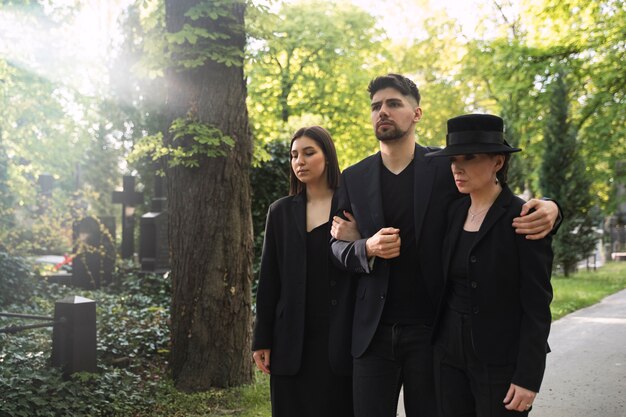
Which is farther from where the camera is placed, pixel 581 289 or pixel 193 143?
pixel 581 289

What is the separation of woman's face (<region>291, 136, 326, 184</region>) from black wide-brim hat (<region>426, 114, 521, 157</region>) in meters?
0.89

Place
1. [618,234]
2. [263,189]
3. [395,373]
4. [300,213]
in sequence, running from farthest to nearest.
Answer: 1. [618,234]
2. [263,189]
3. [300,213]
4. [395,373]

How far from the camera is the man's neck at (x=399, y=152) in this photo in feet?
11.1

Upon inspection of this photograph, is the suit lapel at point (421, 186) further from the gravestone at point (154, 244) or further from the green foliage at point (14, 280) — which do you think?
the gravestone at point (154, 244)

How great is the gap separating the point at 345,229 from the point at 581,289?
1279 cm

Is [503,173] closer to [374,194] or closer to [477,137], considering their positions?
[477,137]

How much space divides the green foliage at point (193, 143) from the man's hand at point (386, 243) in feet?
10.8

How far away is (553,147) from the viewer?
19.8 m

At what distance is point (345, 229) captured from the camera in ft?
11.1

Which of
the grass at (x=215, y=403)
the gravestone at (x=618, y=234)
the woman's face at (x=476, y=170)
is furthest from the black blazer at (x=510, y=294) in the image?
the gravestone at (x=618, y=234)

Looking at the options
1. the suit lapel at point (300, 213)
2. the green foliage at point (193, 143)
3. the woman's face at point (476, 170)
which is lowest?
the suit lapel at point (300, 213)

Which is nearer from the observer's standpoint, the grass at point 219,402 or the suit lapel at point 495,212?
the suit lapel at point 495,212

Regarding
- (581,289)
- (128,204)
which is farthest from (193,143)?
(128,204)

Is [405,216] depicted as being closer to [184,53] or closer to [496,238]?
[496,238]
